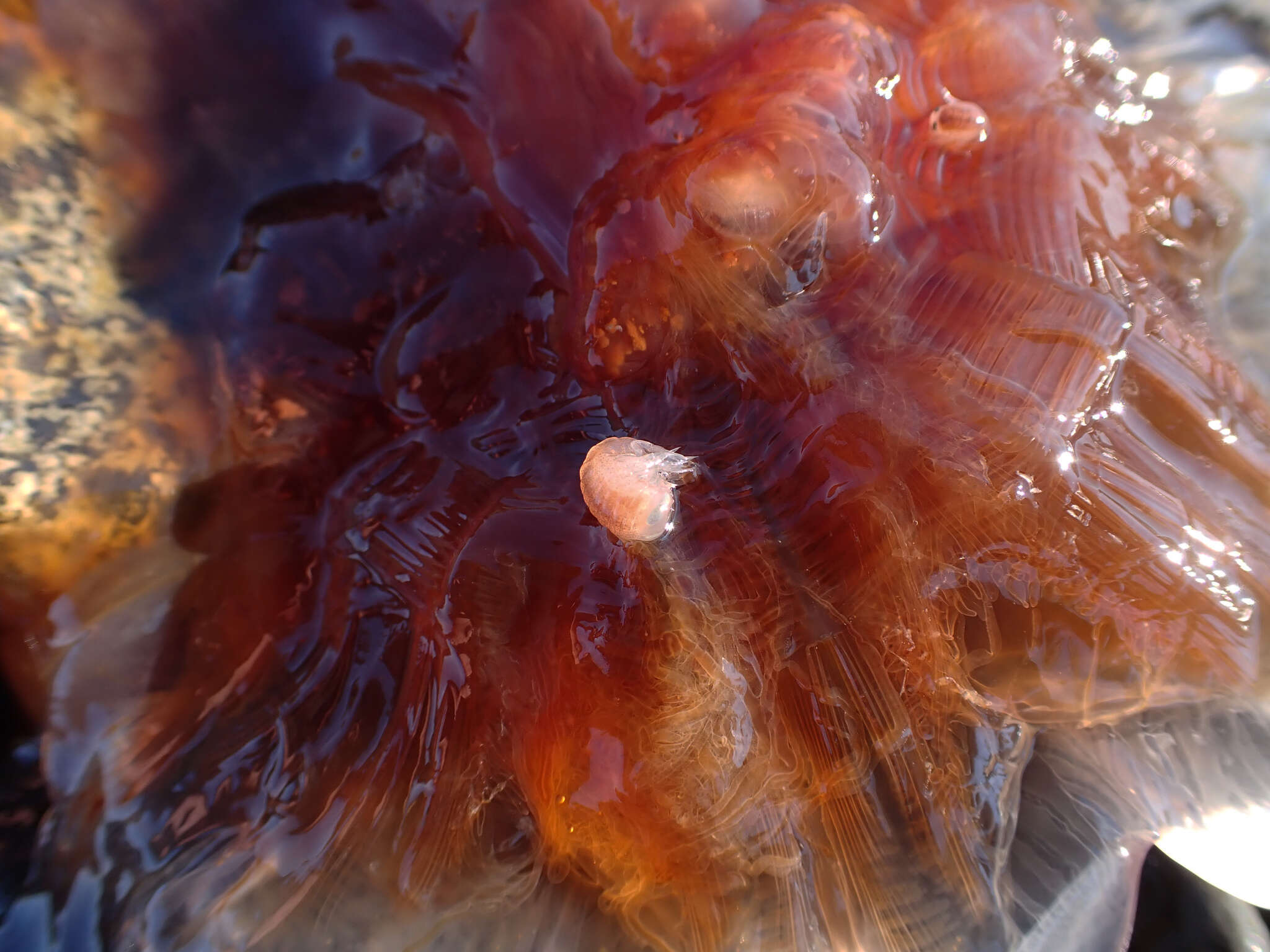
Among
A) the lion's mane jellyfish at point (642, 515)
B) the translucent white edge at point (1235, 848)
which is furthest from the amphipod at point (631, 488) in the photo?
the translucent white edge at point (1235, 848)

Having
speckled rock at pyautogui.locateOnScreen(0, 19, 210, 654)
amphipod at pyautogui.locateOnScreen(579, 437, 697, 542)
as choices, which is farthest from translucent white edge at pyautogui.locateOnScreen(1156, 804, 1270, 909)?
speckled rock at pyautogui.locateOnScreen(0, 19, 210, 654)

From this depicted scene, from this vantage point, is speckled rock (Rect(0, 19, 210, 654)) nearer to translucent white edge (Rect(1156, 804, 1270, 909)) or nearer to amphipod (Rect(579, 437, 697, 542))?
amphipod (Rect(579, 437, 697, 542))

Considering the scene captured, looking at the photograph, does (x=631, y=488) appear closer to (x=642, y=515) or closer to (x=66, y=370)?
(x=642, y=515)

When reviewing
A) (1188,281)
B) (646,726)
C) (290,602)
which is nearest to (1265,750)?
(1188,281)

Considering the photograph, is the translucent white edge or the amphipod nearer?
the amphipod

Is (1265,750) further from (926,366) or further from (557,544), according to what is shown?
(557,544)

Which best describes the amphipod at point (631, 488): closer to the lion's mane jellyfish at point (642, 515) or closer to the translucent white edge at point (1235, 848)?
the lion's mane jellyfish at point (642, 515)

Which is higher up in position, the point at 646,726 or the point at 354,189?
the point at 354,189

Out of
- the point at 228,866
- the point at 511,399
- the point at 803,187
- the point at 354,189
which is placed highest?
the point at 803,187
